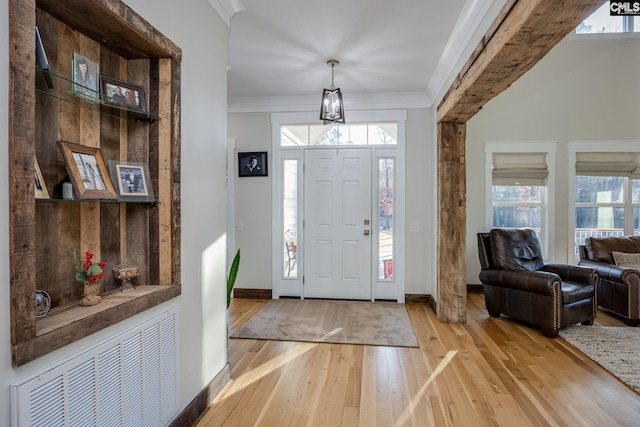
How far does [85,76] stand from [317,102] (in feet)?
10.8

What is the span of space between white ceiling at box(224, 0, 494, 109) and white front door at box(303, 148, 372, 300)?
886 mm

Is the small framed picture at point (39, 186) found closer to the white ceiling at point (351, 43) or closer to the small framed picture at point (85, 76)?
the small framed picture at point (85, 76)

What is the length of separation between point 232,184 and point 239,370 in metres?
2.64

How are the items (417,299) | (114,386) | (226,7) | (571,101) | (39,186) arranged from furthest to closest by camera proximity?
(571,101) < (417,299) < (226,7) < (114,386) < (39,186)

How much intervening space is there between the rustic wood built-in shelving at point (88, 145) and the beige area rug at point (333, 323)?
5.94 ft

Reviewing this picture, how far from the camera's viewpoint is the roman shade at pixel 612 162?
16.6 ft

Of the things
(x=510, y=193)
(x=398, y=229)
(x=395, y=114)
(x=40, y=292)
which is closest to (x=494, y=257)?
Result: (x=398, y=229)

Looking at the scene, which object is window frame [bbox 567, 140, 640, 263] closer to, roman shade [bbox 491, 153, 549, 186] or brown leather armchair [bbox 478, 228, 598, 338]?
roman shade [bbox 491, 153, 549, 186]

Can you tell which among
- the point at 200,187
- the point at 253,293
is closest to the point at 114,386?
the point at 200,187

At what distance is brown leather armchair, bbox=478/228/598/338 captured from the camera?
329 centimetres

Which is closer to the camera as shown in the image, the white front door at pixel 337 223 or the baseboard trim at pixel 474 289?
the white front door at pixel 337 223

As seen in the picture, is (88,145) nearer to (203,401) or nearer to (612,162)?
(203,401)

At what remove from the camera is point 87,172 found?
1.41 metres

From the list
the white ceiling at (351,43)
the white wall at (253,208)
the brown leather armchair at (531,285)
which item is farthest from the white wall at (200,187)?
the brown leather armchair at (531,285)
